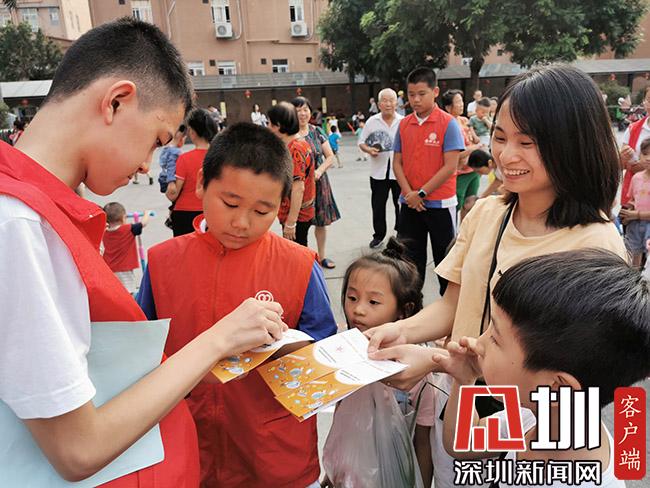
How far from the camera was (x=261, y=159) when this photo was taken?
1.45 meters

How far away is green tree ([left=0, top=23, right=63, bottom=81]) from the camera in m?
27.2

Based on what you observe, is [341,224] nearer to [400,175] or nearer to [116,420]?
[400,175]

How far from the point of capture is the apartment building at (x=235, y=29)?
26875 mm

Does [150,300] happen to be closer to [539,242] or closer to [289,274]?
[289,274]

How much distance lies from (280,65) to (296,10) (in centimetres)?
306

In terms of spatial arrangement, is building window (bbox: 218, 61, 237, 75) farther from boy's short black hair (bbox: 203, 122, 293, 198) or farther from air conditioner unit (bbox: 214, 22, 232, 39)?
boy's short black hair (bbox: 203, 122, 293, 198)

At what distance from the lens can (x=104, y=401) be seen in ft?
2.65

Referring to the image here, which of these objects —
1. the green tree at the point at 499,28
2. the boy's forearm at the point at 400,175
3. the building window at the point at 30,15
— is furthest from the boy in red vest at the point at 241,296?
the building window at the point at 30,15

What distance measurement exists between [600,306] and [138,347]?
0.85 meters

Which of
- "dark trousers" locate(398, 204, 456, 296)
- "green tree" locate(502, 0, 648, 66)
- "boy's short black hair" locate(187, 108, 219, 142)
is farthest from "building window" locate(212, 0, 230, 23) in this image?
"dark trousers" locate(398, 204, 456, 296)

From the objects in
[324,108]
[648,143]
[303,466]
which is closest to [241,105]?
[324,108]

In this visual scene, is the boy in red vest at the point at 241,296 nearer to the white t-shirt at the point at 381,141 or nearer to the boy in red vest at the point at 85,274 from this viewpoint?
the boy in red vest at the point at 85,274

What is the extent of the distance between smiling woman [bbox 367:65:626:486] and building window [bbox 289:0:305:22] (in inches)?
1153

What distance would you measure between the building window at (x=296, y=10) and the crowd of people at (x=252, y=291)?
94.6ft
